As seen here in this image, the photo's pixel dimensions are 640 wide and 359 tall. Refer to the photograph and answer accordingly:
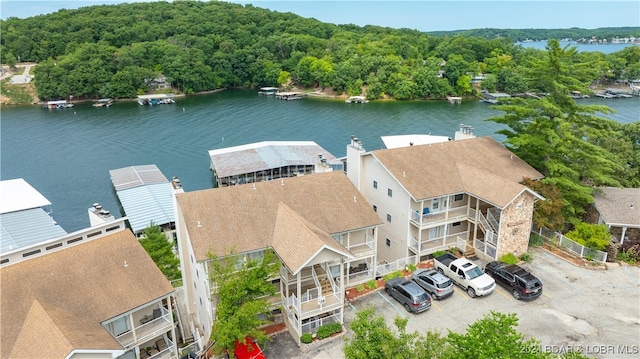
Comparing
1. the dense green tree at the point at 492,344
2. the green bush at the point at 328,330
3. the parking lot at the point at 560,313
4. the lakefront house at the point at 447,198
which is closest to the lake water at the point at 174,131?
the lakefront house at the point at 447,198

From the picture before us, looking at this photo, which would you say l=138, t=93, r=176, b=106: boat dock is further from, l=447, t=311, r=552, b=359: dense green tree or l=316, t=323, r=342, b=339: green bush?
l=447, t=311, r=552, b=359: dense green tree

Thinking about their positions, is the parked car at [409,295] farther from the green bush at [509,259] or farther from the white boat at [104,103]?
the white boat at [104,103]

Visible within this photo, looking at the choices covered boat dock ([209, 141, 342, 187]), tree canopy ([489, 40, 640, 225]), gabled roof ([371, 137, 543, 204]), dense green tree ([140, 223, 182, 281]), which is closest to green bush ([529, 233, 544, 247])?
tree canopy ([489, 40, 640, 225])

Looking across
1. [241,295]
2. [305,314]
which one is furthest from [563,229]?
[241,295]

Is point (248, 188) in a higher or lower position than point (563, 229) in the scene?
higher

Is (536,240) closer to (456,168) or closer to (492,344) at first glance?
(456,168)

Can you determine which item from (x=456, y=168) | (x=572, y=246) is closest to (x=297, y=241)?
(x=456, y=168)

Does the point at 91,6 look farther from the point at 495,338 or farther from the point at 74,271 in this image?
the point at 495,338
